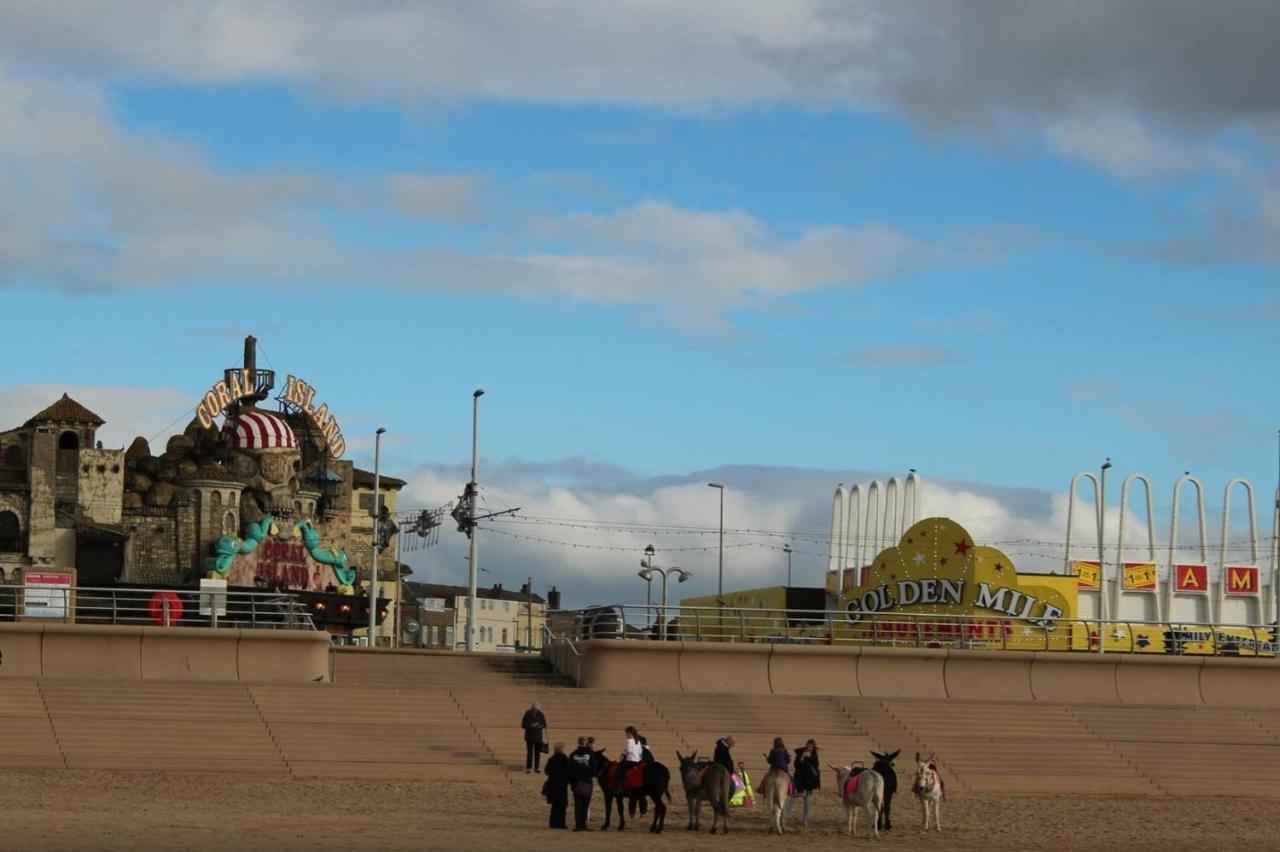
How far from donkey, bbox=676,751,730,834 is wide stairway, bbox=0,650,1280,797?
6.41m

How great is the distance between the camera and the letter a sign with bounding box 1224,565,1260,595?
9044cm

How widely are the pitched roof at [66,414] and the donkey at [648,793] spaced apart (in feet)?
221

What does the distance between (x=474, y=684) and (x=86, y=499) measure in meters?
52.5

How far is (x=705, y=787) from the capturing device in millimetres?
29594

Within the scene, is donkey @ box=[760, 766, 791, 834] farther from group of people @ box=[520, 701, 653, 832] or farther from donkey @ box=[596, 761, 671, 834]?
group of people @ box=[520, 701, 653, 832]

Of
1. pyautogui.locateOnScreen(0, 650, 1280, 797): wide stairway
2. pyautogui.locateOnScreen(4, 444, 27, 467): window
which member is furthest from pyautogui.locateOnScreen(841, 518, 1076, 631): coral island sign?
pyautogui.locateOnScreen(4, 444, 27, 467): window

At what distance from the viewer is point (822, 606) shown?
281ft

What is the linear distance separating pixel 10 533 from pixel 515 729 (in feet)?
188

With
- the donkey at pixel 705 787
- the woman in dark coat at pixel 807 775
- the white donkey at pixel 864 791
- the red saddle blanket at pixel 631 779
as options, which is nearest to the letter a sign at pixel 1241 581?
the woman in dark coat at pixel 807 775

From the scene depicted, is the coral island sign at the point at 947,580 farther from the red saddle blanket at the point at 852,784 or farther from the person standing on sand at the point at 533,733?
the red saddle blanket at the point at 852,784

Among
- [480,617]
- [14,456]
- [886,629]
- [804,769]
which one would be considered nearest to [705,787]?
[804,769]

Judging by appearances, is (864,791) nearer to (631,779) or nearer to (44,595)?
(631,779)

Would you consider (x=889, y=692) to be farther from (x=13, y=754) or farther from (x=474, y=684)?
(x=13, y=754)

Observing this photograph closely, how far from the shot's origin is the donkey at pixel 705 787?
1162 inches
